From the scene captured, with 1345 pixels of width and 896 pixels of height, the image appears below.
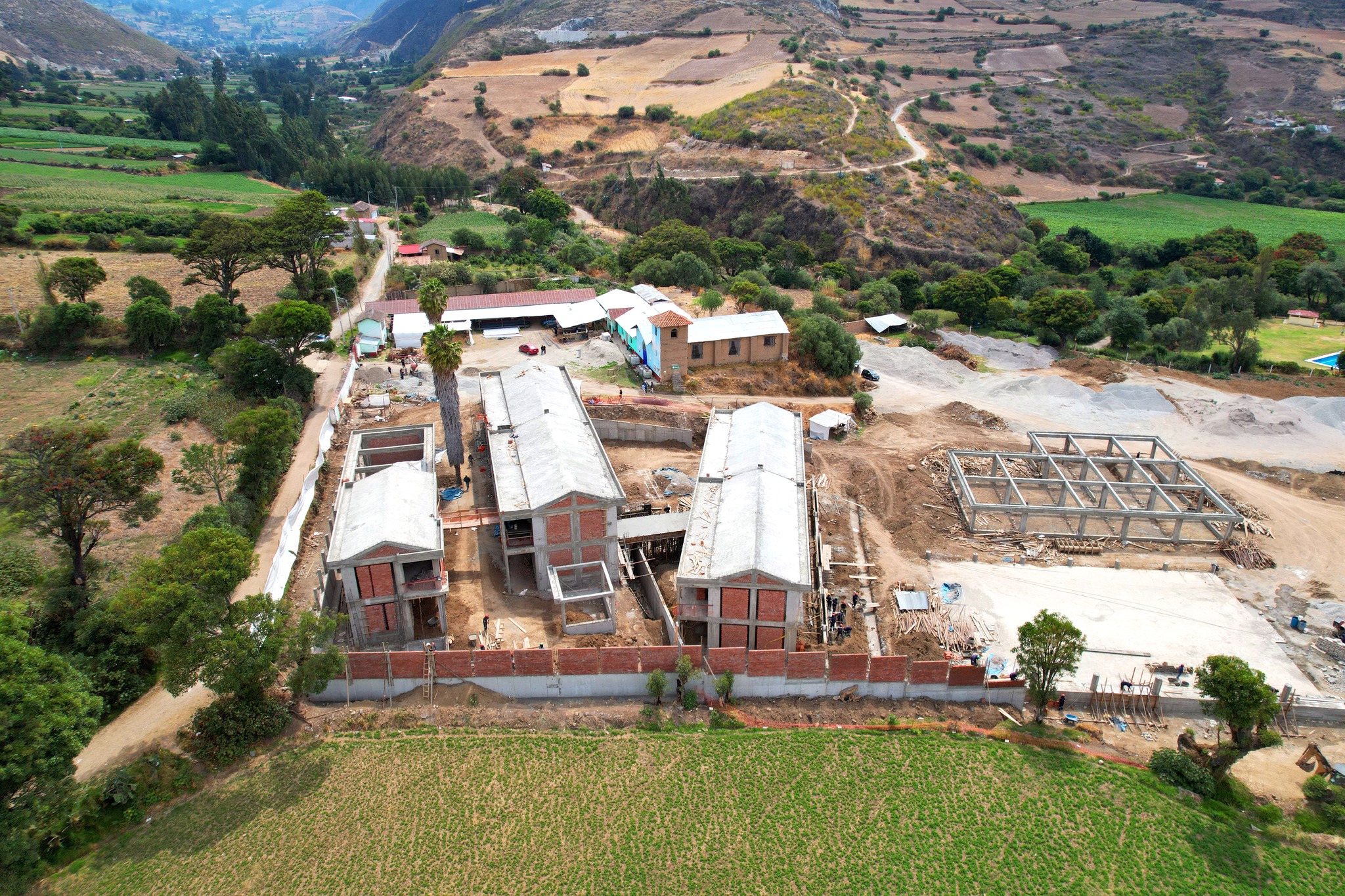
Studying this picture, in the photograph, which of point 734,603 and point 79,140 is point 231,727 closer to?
point 734,603

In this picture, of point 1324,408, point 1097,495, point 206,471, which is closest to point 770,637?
point 1097,495

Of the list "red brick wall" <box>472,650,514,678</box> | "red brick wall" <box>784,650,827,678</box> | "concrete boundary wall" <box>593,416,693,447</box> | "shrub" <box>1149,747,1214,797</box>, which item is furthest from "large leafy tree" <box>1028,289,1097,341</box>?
"red brick wall" <box>472,650,514,678</box>

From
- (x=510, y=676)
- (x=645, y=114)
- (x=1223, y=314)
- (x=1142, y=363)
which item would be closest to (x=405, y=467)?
(x=510, y=676)

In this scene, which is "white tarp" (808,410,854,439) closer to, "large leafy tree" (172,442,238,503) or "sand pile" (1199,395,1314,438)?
"sand pile" (1199,395,1314,438)

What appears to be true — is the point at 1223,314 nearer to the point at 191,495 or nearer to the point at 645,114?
the point at 191,495

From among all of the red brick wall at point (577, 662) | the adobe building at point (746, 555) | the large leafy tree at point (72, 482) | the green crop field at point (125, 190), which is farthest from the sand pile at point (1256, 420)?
the green crop field at point (125, 190)
